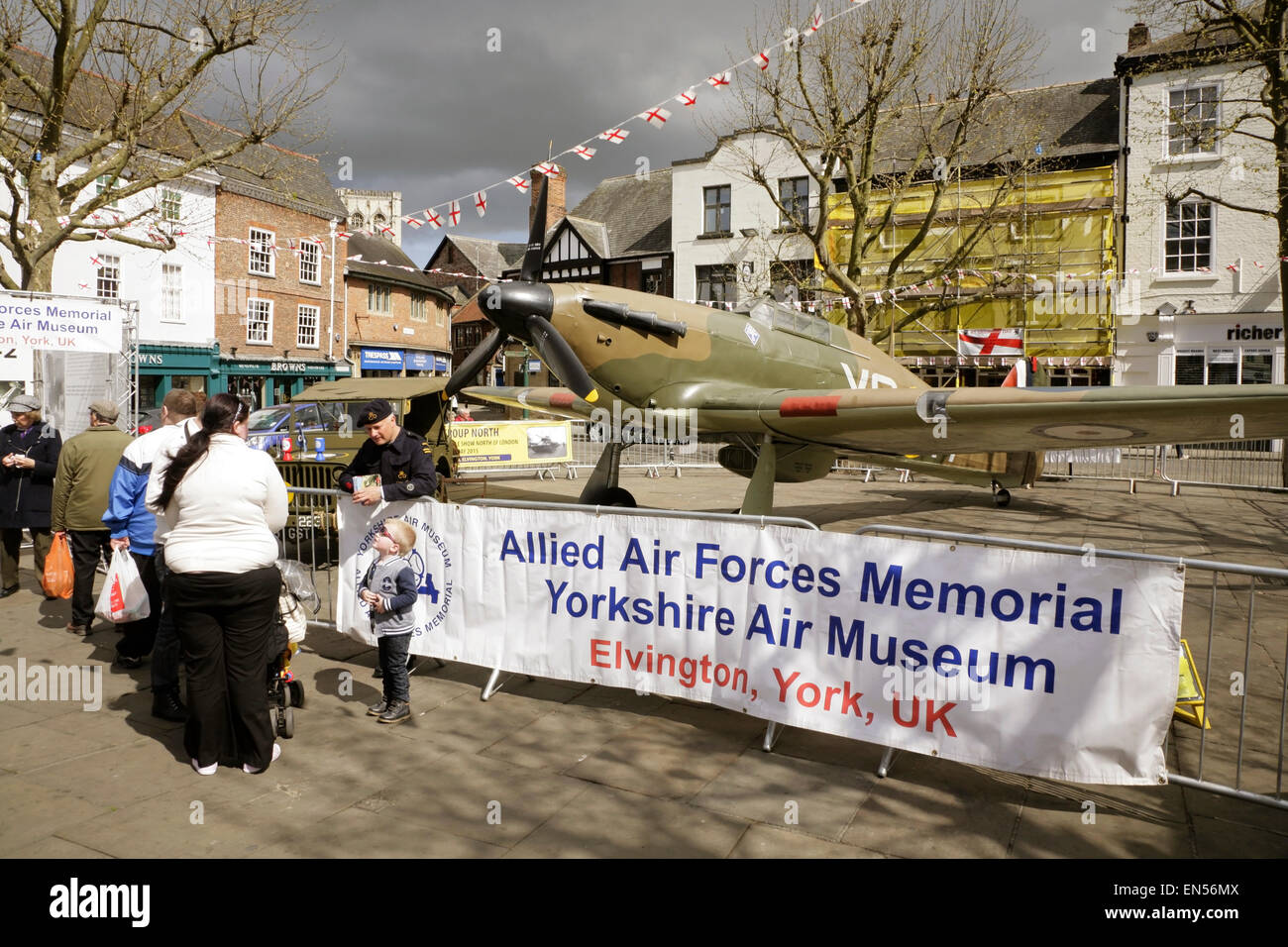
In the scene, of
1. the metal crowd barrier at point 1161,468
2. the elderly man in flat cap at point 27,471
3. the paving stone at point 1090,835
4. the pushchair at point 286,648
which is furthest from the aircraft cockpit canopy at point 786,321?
the metal crowd barrier at point 1161,468

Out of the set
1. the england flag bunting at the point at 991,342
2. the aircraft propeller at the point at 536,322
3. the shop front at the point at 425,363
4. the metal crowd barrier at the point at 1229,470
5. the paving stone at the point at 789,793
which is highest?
the shop front at the point at 425,363

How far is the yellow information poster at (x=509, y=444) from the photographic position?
17.3 metres

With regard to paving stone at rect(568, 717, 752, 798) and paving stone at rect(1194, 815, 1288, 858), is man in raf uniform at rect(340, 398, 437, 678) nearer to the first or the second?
paving stone at rect(568, 717, 752, 798)

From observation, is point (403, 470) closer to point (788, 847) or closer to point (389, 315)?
point (788, 847)

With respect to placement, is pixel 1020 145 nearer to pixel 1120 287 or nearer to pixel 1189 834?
pixel 1120 287

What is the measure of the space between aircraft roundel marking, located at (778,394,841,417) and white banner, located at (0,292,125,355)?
8.34m

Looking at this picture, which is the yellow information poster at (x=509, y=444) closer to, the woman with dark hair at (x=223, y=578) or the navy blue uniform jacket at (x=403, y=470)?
the navy blue uniform jacket at (x=403, y=470)

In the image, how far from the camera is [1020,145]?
2538 cm

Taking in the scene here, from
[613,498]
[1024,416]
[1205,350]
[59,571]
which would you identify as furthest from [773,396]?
[1205,350]

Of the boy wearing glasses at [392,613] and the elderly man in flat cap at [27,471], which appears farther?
the elderly man in flat cap at [27,471]

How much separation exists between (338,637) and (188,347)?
2590 centimetres
